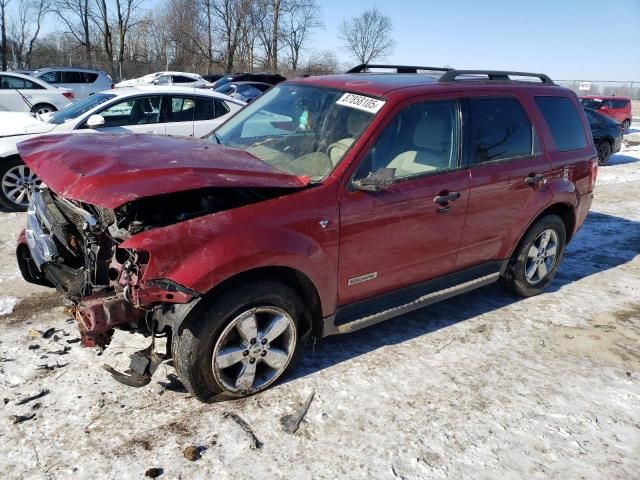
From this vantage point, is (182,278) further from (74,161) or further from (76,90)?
(76,90)

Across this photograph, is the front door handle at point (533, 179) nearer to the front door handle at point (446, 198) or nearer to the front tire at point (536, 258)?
the front tire at point (536, 258)

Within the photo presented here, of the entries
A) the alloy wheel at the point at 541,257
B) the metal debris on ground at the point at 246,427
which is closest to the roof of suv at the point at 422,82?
the alloy wheel at the point at 541,257

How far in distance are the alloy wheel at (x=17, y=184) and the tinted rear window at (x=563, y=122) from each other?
19.9ft

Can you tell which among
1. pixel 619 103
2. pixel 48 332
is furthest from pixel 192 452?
pixel 619 103

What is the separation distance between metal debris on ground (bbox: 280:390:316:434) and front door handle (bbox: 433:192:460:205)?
65.5 inches

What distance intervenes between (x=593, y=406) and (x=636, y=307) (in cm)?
206

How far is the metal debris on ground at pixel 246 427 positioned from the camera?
9.25 feet

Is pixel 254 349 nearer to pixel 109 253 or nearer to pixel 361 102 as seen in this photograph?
pixel 109 253

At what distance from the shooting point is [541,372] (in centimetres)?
372

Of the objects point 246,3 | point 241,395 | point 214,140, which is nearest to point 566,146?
point 214,140

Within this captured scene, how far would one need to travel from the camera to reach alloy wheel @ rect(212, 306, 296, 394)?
2.98m

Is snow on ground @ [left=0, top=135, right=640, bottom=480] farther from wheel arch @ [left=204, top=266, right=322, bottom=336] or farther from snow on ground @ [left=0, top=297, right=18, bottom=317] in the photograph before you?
wheel arch @ [left=204, top=266, right=322, bottom=336]

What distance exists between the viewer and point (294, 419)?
9.96ft

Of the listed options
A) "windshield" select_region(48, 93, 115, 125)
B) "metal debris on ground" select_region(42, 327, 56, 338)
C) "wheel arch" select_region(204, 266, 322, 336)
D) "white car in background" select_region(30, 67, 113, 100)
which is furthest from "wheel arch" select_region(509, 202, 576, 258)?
"white car in background" select_region(30, 67, 113, 100)
